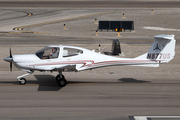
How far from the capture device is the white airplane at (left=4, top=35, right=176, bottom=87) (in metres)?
13.8

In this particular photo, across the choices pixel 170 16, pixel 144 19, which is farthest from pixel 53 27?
pixel 170 16

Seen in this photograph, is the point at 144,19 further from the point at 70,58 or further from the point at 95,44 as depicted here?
the point at 70,58

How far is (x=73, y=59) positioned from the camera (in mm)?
14000

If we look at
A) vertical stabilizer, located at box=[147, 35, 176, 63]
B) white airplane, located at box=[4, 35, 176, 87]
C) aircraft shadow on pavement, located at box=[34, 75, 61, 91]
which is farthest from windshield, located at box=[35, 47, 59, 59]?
vertical stabilizer, located at box=[147, 35, 176, 63]

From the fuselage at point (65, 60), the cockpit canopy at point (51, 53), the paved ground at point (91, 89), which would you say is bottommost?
the paved ground at point (91, 89)

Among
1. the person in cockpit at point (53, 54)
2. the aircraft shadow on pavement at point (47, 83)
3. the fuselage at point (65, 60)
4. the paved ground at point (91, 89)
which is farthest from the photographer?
the aircraft shadow on pavement at point (47, 83)

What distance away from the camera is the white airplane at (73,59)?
13812 mm

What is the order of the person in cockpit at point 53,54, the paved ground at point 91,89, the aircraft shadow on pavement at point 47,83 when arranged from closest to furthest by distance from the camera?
the paved ground at point 91,89
the person in cockpit at point 53,54
the aircraft shadow on pavement at point 47,83

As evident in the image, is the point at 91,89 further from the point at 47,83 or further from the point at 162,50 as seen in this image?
the point at 162,50

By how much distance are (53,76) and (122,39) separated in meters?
17.5

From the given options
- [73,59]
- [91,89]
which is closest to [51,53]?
[73,59]

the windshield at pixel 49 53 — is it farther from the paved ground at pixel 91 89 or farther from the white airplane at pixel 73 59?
the paved ground at pixel 91 89

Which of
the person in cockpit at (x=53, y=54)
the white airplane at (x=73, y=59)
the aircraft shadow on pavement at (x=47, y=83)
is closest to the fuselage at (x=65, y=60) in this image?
the white airplane at (x=73, y=59)

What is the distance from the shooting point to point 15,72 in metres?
17.8
